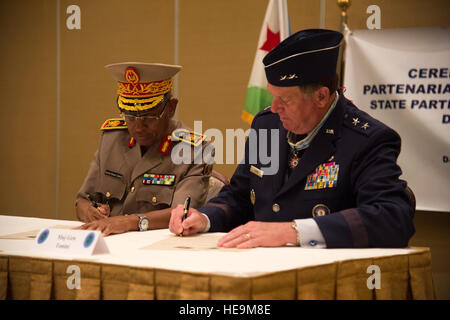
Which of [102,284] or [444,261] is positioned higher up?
[102,284]

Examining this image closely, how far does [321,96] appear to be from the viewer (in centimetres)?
205

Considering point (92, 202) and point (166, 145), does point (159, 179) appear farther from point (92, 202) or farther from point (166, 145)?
point (92, 202)

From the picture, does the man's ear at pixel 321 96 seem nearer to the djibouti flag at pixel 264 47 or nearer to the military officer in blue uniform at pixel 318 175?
the military officer in blue uniform at pixel 318 175

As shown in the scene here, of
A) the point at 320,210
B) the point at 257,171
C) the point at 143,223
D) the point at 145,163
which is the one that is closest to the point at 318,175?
the point at 320,210

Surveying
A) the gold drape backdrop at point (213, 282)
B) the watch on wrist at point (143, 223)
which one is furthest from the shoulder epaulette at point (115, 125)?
the gold drape backdrop at point (213, 282)

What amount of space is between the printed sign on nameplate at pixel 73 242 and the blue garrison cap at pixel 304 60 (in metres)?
0.91

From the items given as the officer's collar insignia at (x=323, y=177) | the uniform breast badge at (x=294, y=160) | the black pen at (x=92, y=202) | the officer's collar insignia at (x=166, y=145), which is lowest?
the black pen at (x=92, y=202)

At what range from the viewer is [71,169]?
531cm

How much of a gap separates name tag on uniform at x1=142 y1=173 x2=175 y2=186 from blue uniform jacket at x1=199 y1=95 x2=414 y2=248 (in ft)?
1.33

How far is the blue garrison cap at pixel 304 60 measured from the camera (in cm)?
198
